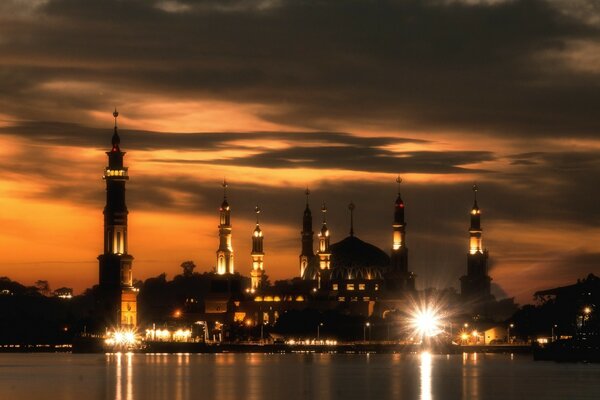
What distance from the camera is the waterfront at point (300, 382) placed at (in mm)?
107438

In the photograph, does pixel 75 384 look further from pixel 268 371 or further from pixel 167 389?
pixel 268 371

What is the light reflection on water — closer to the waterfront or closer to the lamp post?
the waterfront

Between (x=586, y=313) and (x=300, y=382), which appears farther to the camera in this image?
(x=586, y=313)

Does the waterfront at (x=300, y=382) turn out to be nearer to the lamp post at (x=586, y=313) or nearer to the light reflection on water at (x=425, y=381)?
the light reflection on water at (x=425, y=381)

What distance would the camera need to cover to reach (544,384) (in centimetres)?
11856

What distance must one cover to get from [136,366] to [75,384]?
41.5 m

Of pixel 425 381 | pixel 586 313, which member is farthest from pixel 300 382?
pixel 586 313

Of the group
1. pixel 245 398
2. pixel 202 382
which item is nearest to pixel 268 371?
pixel 202 382

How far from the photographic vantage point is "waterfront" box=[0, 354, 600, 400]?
107438 mm

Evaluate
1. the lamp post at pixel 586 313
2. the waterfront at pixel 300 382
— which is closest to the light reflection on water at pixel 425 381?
the waterfront at pixel 300 382

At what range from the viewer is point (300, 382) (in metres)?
126

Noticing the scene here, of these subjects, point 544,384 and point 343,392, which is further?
point 544,384

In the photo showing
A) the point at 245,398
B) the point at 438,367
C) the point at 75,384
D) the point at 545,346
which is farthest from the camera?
the point at 545,346

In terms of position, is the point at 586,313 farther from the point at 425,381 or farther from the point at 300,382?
the point at 300,382
